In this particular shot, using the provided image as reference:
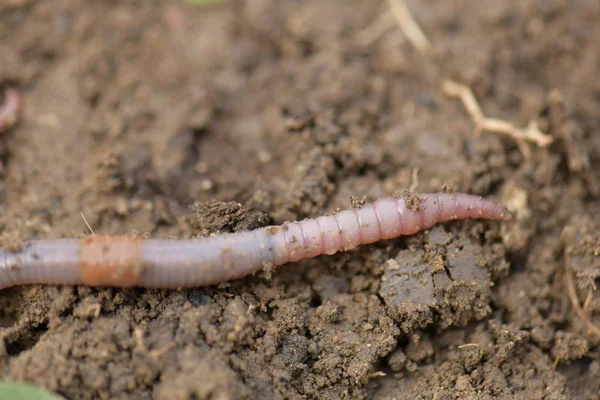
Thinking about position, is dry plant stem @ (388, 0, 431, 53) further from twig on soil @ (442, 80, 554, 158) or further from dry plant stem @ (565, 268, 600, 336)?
dry plant stem @ (565, 268, 600, 336)

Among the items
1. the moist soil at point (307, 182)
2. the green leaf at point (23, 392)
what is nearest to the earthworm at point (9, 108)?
the moist soil at point (307, 182)

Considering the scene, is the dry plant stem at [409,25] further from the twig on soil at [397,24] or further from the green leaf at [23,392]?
the green leaf at [23,392]

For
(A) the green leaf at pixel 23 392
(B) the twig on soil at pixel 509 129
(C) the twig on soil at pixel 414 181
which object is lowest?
(A) the green leaf at pixel 23 392

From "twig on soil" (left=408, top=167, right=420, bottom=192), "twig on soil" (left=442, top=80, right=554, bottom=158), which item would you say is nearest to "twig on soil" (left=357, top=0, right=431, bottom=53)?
"twig on soil" (left=442, top=80, right=554, bottom=158)

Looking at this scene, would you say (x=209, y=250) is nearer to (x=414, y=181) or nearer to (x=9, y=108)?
(x=414, y=181)

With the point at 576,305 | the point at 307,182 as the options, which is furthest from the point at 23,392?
the point at 576,305

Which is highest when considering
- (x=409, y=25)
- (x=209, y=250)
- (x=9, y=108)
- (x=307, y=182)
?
(x=409, y=25)

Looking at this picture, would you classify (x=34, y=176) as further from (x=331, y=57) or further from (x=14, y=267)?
(x=331, y=57)
